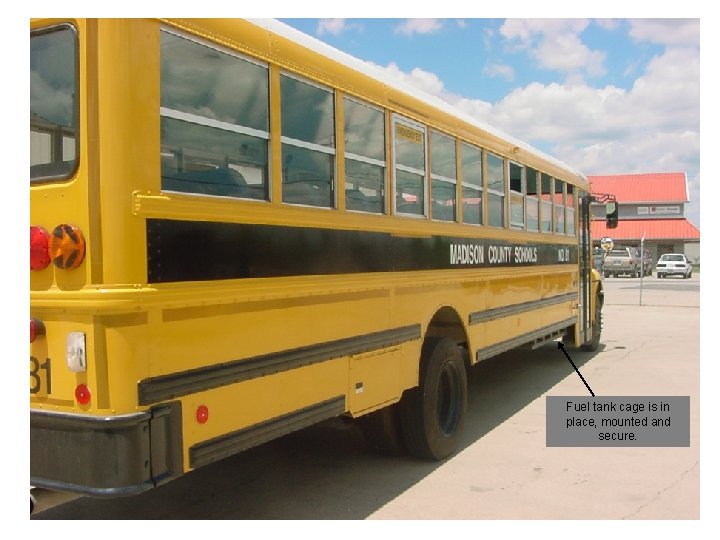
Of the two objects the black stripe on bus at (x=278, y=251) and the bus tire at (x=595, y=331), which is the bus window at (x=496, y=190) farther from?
the bus tire at (x=595, y=331)

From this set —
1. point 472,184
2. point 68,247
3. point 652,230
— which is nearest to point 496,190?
point 472,184

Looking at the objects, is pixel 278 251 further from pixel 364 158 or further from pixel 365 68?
pixel 365 68

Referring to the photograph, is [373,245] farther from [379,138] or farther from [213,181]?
[213,181]

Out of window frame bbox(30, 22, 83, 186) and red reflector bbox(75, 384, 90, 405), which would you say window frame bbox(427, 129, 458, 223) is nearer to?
window frame bbox(30, 22, 83, 186)

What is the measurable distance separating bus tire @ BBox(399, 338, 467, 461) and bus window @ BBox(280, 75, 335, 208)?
1.56 m

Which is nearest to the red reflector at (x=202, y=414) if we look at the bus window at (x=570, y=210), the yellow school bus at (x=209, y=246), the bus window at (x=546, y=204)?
the yellow school bus at (x=209, y=246)

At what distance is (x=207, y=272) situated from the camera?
3027 mm

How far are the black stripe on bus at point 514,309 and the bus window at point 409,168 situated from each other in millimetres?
1212

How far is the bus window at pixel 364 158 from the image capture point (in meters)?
4.06

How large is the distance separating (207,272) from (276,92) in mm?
980

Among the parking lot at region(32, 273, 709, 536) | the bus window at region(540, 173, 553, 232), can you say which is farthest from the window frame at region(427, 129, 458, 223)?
the bus window at region(540, 173, 553, 232)

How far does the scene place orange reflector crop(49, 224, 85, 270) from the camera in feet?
9.09

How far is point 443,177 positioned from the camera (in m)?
5.16

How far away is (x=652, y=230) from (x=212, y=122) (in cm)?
4794
